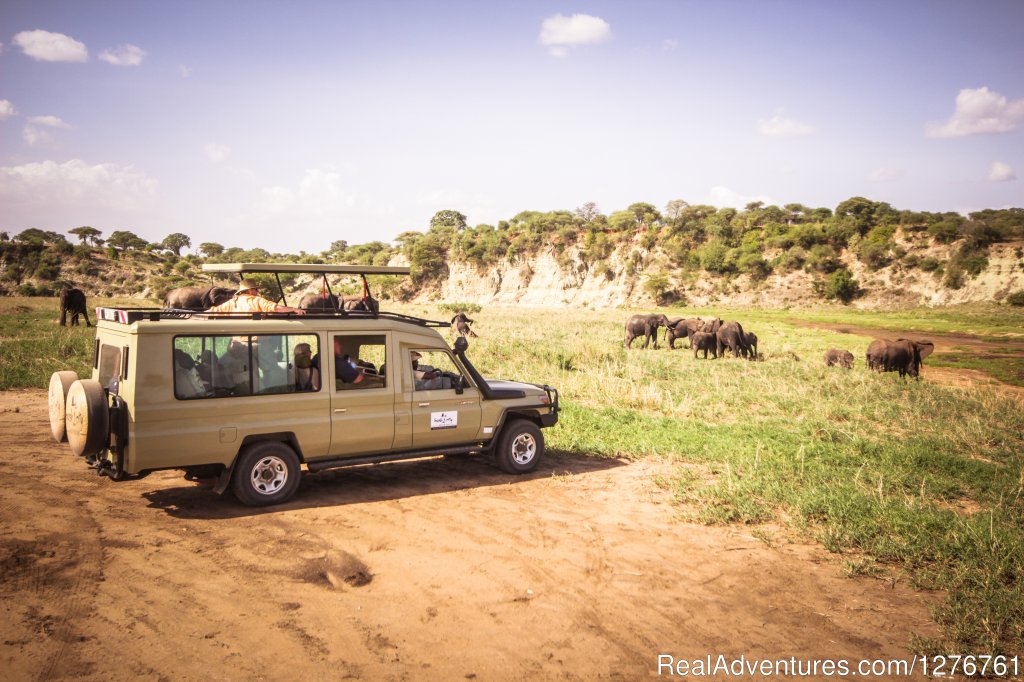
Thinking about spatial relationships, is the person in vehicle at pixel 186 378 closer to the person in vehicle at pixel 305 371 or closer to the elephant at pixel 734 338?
the person in vehicle at pixel 305 371

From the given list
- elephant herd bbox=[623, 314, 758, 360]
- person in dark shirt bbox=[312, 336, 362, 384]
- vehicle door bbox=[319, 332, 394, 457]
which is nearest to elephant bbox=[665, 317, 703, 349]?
elephant herd bbox=[623, 314, 758, 360]

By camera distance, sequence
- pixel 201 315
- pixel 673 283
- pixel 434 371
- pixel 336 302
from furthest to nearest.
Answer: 1. pixel 673 283
2. pixel 336 302
3. pixel 434 371
4. pixel 201 315

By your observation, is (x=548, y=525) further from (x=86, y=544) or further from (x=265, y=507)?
(x=86, y=544)

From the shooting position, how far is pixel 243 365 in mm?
7066

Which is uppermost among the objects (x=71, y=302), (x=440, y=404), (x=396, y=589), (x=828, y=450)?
(x=71, y=302)

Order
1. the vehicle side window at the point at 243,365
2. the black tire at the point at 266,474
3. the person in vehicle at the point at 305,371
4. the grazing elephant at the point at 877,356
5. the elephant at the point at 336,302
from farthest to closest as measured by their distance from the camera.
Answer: the grazing elephant at the point at 877,356 → the elephant at the point at 336,302 → the person in vehicle at the point at 305,371 → the black tire at the point at 266,474 → the vehicle side window at the point at 243,365

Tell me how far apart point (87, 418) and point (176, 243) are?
92.2 m

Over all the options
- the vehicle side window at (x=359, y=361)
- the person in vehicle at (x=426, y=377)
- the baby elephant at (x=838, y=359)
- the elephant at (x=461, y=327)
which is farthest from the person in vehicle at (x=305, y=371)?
the baby elephant at (x=838, y=359)

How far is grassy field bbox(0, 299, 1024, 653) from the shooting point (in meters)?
6.04

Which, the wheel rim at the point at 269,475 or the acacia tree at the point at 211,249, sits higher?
the acacia tree at the point at 211,249

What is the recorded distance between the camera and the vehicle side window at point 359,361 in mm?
7609

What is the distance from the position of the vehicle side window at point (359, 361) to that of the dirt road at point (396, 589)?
4.47ft

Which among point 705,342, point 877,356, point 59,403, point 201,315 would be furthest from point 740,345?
point 59,403

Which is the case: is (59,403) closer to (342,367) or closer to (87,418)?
(87,418)
